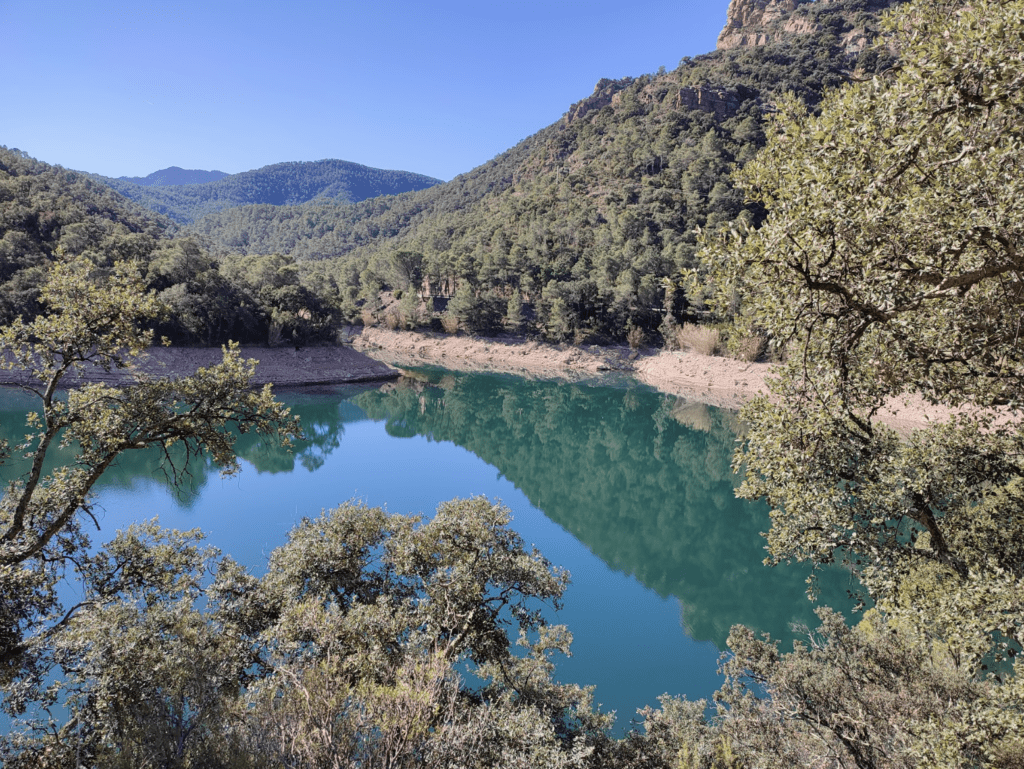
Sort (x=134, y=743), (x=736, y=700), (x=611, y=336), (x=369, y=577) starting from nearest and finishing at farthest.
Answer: (x=134, y=743)
(x=736, y=700)
(x=369, y=577)
(x=611, y=336)

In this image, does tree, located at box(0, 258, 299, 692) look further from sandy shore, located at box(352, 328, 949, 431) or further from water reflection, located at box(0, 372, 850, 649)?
sandy shore, located at box(352, 328, 949, 431)

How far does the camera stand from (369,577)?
7.65 meters

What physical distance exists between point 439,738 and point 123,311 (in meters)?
4.96

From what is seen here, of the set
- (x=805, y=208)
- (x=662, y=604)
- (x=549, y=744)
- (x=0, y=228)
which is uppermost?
(x=0, y=228)

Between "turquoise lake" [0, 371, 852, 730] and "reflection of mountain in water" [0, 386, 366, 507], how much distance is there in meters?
0.13

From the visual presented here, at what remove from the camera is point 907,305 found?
3.25 metres

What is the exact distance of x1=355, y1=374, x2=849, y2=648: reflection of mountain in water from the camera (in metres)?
13.6

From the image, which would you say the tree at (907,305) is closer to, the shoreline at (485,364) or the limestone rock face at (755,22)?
the shoreline at (485,364)

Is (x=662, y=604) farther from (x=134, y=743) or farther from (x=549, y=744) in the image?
(x=134, y=743)

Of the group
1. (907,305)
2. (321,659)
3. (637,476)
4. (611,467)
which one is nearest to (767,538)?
(907,305)

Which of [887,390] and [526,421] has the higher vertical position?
[887,390]

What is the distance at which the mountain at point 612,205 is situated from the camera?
157 ft

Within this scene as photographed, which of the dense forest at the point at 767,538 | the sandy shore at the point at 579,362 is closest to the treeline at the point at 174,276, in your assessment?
the sandy shore at the point at 579,362

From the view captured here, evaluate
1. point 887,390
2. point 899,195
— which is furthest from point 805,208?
point 887,390
